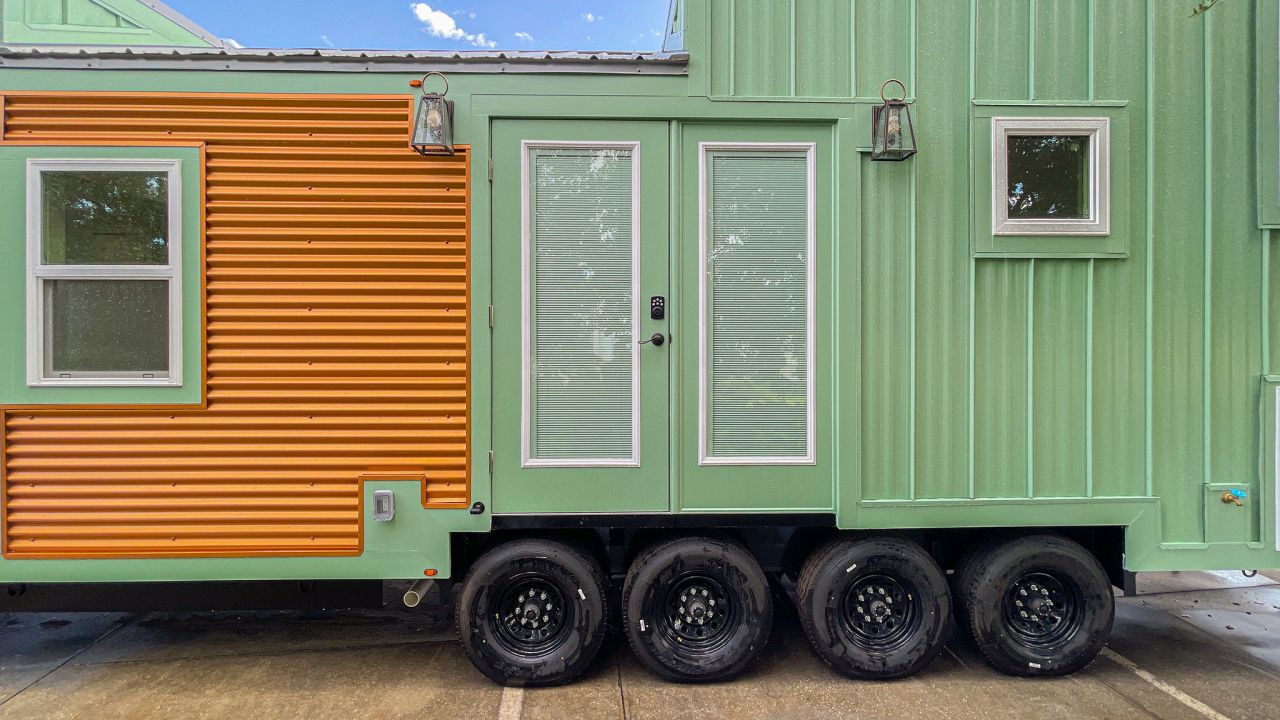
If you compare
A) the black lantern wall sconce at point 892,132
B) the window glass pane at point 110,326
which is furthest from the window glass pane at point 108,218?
the black lantern wall sconce at point 892,132

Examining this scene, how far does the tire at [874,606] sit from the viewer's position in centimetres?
297

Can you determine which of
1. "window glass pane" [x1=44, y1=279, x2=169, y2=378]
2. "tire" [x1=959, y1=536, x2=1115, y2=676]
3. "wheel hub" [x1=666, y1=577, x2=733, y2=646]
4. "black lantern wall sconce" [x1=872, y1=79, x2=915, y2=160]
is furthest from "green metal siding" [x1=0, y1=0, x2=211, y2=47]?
"tire" [x1=959, y1=536, x2=1115, y2=676]

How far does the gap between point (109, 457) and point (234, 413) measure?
679 millimetres

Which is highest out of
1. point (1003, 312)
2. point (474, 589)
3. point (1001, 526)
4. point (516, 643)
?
point (1003, 312)

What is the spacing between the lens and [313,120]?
9.53 ft

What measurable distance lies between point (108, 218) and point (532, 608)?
120 inches

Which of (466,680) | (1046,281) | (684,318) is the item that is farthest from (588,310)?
(1046,281)

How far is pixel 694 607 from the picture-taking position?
2.99 metres

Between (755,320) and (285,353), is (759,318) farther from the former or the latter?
(285,353)

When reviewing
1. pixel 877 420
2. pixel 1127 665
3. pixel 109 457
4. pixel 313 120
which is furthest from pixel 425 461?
pixel 1127 665

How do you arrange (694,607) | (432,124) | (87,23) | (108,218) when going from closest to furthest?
(432,124) → (108,218) → (694,607) → (87,23)

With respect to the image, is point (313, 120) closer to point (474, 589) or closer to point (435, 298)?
point (435, 298)

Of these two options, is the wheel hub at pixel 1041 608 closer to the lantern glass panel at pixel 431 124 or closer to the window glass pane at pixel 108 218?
the lantern glass panel at pixel 431 124

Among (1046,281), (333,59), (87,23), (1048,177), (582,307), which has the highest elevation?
(87,23)
